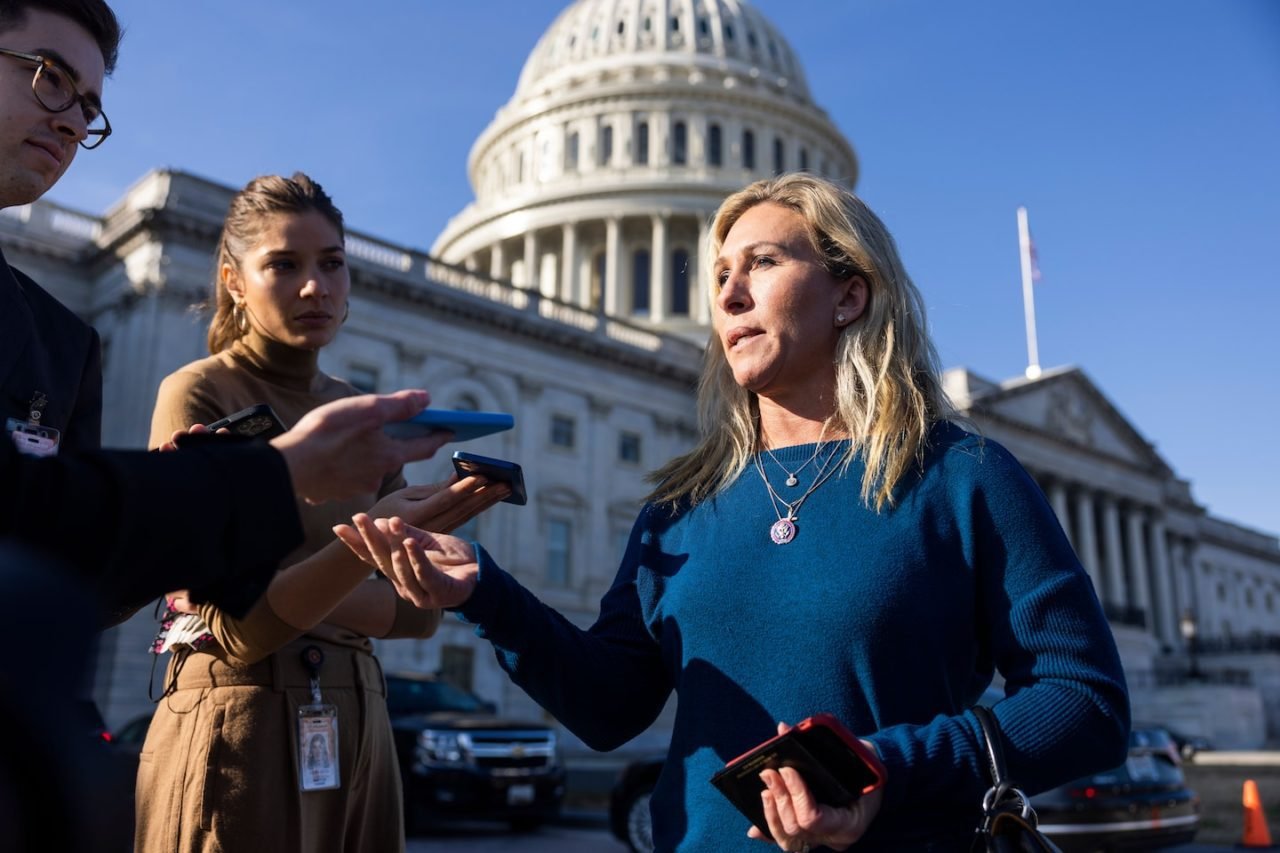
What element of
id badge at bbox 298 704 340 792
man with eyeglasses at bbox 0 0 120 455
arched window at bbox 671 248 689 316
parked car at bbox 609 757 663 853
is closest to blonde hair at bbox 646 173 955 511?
id badge at bbox 298 704 340 792

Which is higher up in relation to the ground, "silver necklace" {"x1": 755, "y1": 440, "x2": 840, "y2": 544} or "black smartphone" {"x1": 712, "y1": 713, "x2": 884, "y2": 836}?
"silver necklace" {"x1": 755, "y1": 440, "x2": 840, "y2": 544}

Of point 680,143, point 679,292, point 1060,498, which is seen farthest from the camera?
point 680,143

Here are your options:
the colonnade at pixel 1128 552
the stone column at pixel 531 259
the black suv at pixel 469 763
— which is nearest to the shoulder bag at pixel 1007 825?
the black suv at pixel 469 763

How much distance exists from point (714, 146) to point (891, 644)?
223 feet

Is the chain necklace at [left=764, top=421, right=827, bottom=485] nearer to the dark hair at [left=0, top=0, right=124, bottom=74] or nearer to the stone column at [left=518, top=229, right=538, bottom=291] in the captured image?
the dark hair at [left=0, top=0, right=124, bottom=74]

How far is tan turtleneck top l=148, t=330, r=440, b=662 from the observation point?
9.73 ft

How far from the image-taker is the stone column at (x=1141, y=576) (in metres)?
64.3

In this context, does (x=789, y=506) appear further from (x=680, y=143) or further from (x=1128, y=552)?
(x=1128, y=552)

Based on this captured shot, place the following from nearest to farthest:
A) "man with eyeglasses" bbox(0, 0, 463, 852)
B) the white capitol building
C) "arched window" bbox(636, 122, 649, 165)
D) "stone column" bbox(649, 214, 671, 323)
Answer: "man with eyeglasses" bbox(0, 0, 463, 852)
the white capitol building
"stone column" bbox(649, 214, 671, 323)
"arched window" bbox(636, 122, 649, 165)

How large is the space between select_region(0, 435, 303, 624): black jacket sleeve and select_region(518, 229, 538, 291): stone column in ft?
204

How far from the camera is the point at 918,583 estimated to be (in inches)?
103

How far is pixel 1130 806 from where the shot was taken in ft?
33.7

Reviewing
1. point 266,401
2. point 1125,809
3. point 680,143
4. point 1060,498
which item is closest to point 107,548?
point 266,401

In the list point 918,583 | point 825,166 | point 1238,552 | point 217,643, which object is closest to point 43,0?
point 217,643
